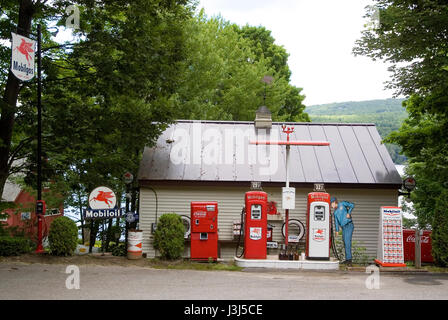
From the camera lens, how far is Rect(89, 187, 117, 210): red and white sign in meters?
12.9

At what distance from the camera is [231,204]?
49.4ft

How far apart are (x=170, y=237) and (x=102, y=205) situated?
215cm

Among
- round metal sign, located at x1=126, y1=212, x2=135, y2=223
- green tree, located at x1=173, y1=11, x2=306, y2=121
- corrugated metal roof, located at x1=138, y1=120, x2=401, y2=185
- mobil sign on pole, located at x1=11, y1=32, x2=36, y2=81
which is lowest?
round metal sign, located at x1=126, y1=212, x2=135, y2=223

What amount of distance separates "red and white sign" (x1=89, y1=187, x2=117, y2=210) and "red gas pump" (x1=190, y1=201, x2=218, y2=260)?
2361 millimetres

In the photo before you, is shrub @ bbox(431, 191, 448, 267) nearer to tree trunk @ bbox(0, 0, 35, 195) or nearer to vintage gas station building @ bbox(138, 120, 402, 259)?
vintage gas station building @ bbox(138, 120, 402, 259)

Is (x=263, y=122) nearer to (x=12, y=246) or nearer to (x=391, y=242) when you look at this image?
(x=391, y=242)

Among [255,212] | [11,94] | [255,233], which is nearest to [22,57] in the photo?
[11,94]

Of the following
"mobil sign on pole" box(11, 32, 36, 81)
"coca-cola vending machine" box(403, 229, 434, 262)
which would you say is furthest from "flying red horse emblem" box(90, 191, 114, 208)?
"coca-cola vending machine" box(403, 229, 434, 262)

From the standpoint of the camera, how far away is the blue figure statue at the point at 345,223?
12769 mm

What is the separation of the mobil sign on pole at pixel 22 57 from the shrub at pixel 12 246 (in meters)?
4.31

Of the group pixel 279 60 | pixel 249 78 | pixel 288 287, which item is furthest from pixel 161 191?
pixel 279 60

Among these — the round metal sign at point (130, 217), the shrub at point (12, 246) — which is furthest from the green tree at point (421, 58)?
the shrub at point (12, 246)
